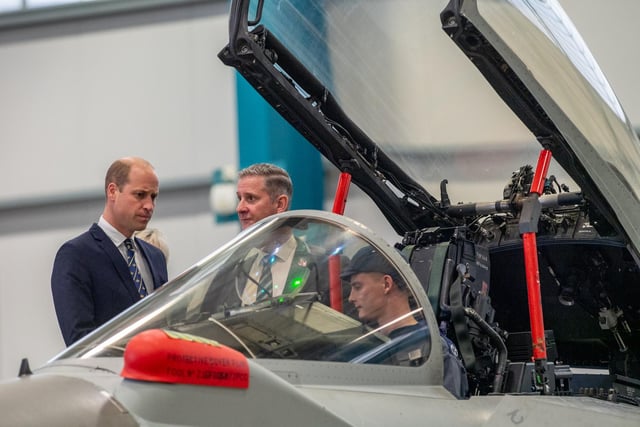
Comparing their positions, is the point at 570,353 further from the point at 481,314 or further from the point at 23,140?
the point at 23,140

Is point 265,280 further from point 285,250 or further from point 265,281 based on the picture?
point 285,250

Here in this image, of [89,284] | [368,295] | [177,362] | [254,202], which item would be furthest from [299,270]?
[254,202]

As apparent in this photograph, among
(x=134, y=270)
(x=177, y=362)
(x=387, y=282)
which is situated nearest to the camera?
(x=177, y=362)

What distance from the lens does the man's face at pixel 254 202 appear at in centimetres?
577

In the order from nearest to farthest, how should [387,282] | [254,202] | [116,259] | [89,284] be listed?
[387,282] → [89,284] → [116,259] → [254,202]

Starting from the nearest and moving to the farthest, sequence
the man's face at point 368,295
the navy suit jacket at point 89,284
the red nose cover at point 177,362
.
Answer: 1. the red nose cover at point 177,362
2. the man's face at point 368,295
3. the navy suit jacket at point 89,284

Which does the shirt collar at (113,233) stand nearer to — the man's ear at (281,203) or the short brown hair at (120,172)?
the short brown hair at (120,172)

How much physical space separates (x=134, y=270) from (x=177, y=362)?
2444 millimetres

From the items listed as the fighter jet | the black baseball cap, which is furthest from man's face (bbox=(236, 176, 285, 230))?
the black baseball cap

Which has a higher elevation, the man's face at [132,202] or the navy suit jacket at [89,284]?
the man's face at [132,202]

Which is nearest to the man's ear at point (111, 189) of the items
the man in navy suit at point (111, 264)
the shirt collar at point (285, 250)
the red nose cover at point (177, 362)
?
the man in navy suit at point (111, 264)

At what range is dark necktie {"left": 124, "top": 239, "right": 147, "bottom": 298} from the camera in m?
5.24

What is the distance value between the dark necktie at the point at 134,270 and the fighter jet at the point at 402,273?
104 centimetres

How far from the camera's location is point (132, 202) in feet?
17.4
